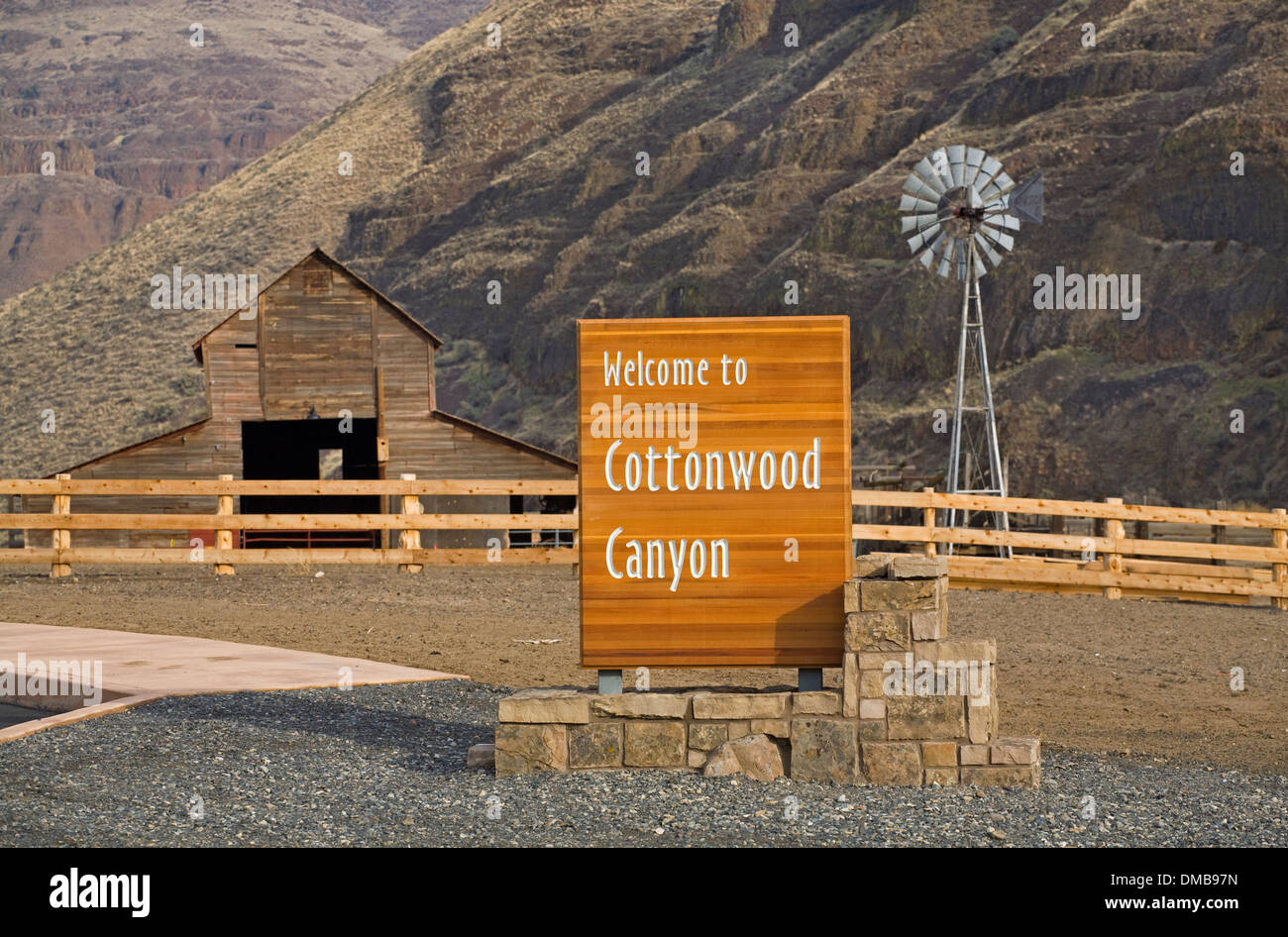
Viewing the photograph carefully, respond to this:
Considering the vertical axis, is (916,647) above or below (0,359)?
below

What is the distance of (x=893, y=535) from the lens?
19188 millimetres

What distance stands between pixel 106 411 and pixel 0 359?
1719cm

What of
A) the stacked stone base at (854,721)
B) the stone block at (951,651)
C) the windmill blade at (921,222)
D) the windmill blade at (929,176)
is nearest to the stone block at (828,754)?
the stacked stone base at (854,721)

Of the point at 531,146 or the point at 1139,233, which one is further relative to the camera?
the point at 531,146

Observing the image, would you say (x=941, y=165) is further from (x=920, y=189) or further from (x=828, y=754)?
(x=828, y=754)

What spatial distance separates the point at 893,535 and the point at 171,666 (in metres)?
10.1

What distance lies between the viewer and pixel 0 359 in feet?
320

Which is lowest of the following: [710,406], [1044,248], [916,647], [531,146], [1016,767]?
[1016,767]

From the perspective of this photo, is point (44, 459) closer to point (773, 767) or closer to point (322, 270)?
point (322, 270)

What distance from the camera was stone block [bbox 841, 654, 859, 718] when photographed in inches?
327

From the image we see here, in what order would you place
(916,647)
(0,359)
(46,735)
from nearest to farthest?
(916,647) < (46,735) < (0,359)

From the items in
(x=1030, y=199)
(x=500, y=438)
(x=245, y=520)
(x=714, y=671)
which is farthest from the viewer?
(x=500, y=438)

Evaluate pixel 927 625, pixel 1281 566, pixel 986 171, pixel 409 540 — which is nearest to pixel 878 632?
pixel 927 625

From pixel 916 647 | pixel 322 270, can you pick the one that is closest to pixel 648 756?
pixel 916 647
